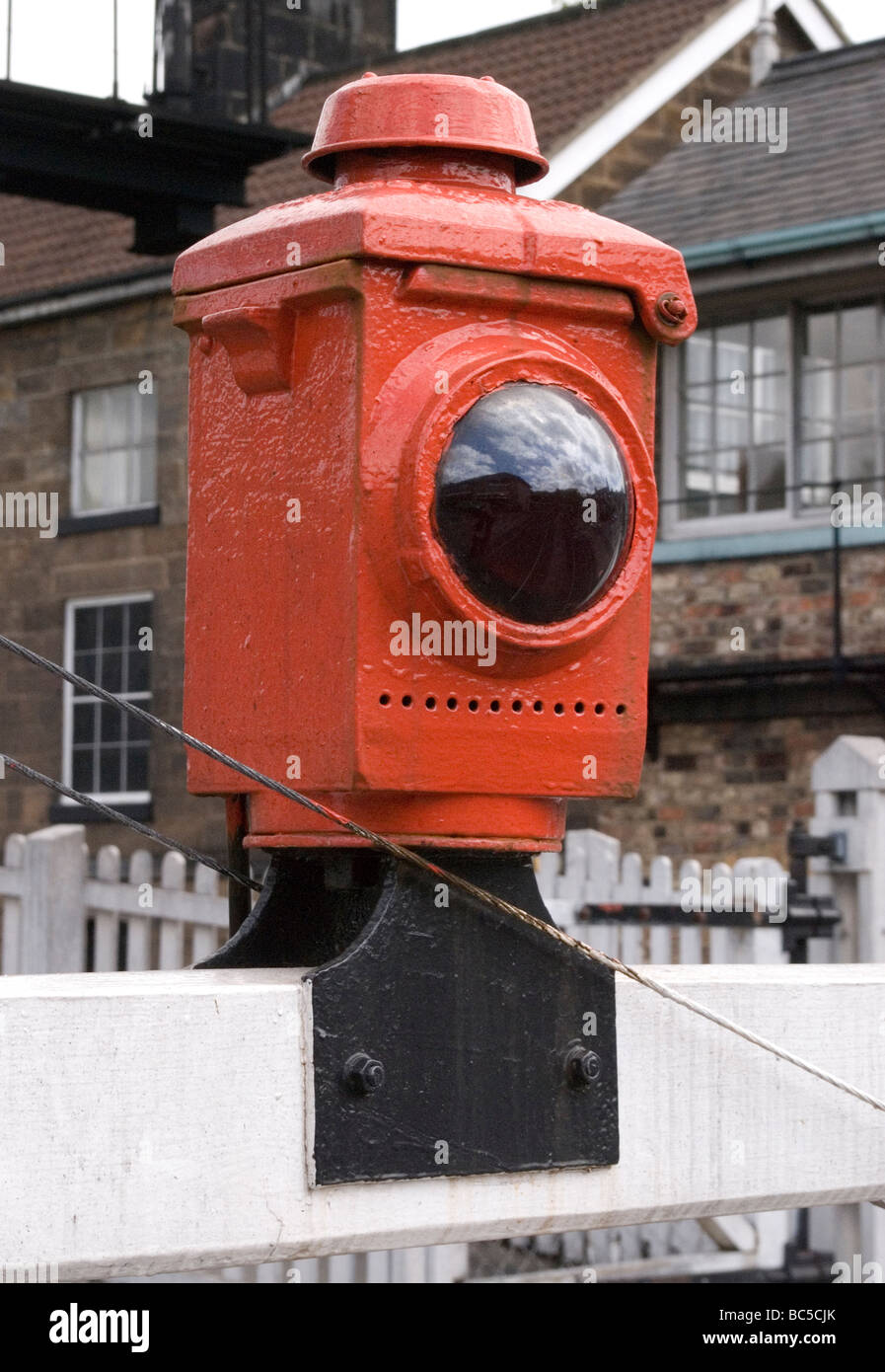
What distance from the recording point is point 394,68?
17781mm

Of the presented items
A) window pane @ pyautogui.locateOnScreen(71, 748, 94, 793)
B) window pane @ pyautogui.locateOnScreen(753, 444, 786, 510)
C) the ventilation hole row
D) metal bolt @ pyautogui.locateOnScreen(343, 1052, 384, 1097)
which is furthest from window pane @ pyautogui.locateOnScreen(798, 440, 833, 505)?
metal bolt @ pyautogui.locateOnScreen(343, 1052, 384, 1097)

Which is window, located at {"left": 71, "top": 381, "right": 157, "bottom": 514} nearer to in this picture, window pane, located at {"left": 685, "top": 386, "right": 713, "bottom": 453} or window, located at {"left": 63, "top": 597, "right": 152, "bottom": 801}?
window, located at {"left": 63, "top": 597, "right": 152, "bottom": 801}

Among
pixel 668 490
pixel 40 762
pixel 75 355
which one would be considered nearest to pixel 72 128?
pixel 668 490

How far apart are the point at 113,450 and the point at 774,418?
536 centimetres

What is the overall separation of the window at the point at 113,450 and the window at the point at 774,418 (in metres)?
4.38

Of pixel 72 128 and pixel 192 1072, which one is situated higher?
pixel 72 128

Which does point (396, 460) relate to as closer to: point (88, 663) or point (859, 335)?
point (859, 335)

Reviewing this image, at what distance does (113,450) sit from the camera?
15.7 metres

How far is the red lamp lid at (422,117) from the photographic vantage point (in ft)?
7.14

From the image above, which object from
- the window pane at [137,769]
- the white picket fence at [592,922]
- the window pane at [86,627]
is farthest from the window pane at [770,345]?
the white picket fence at [592,922]

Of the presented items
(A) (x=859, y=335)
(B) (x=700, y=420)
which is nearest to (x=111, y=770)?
(B) (x=700, y=420)

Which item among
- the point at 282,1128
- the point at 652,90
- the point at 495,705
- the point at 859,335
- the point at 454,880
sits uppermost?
the point at 652,90
